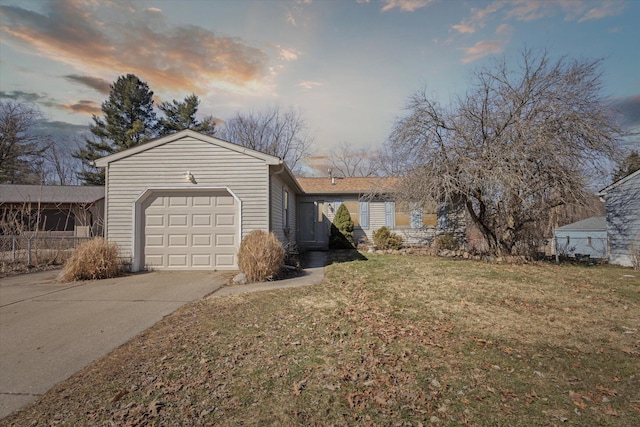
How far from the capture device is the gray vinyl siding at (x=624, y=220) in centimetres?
1159

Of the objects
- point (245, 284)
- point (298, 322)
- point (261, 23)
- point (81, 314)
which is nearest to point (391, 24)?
point (261, 23)

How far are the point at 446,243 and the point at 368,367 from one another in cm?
1275

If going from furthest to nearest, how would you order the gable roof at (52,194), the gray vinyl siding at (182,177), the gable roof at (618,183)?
the gable roof at (52,194)
the gable roof at (618,183)
the gray vinyl siding at (182,177)

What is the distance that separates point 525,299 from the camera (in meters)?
6.37

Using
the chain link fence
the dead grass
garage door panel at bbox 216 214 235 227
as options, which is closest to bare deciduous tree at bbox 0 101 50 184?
the chain link fence

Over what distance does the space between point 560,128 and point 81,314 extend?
43.9 feet

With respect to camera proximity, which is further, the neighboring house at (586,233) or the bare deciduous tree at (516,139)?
the neighboring house at (586,233)

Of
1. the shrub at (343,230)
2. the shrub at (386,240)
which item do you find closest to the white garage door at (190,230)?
the shrub at (343,230)

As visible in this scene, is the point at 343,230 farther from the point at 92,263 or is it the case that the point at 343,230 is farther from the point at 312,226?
the point at 92,263

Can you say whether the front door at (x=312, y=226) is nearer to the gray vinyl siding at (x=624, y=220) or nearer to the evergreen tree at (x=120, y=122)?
the gray vinyl siding at (x=624, y=220)

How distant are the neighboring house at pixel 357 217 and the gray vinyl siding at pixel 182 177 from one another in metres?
7.50

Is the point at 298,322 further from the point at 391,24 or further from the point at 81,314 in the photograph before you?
the point at 391,24

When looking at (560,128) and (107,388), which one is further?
(560,128)

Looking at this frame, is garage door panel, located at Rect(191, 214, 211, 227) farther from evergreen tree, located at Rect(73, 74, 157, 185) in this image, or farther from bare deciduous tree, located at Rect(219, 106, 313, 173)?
evergreen tree, located at Rect(73, 74, 157, 185)
